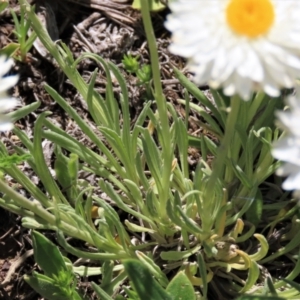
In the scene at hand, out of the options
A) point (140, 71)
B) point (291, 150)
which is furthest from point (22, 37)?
point (291, 150)

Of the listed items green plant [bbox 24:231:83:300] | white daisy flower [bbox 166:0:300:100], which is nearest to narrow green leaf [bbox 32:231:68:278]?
green plant [bbox 24:231:83:300]

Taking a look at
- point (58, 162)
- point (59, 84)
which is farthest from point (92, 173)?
point (59, 84)

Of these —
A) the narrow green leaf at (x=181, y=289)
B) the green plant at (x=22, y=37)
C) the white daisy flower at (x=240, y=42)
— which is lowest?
the narrow green leaf at (x=181, y=289)

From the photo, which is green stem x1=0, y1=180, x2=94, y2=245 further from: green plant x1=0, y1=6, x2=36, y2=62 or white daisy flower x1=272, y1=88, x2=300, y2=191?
green plant x1=0, y1=6, x2=36, y2=62

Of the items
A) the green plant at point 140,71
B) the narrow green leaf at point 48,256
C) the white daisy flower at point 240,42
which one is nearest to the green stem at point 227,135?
the white daisy flower at point 240,42

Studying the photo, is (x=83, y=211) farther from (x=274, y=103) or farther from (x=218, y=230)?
(x=274, y=103)

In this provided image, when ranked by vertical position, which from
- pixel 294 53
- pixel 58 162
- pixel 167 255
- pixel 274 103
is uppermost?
pixel 294 53

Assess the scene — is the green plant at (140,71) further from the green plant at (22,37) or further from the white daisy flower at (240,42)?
the white daisy flower at (240,42)
